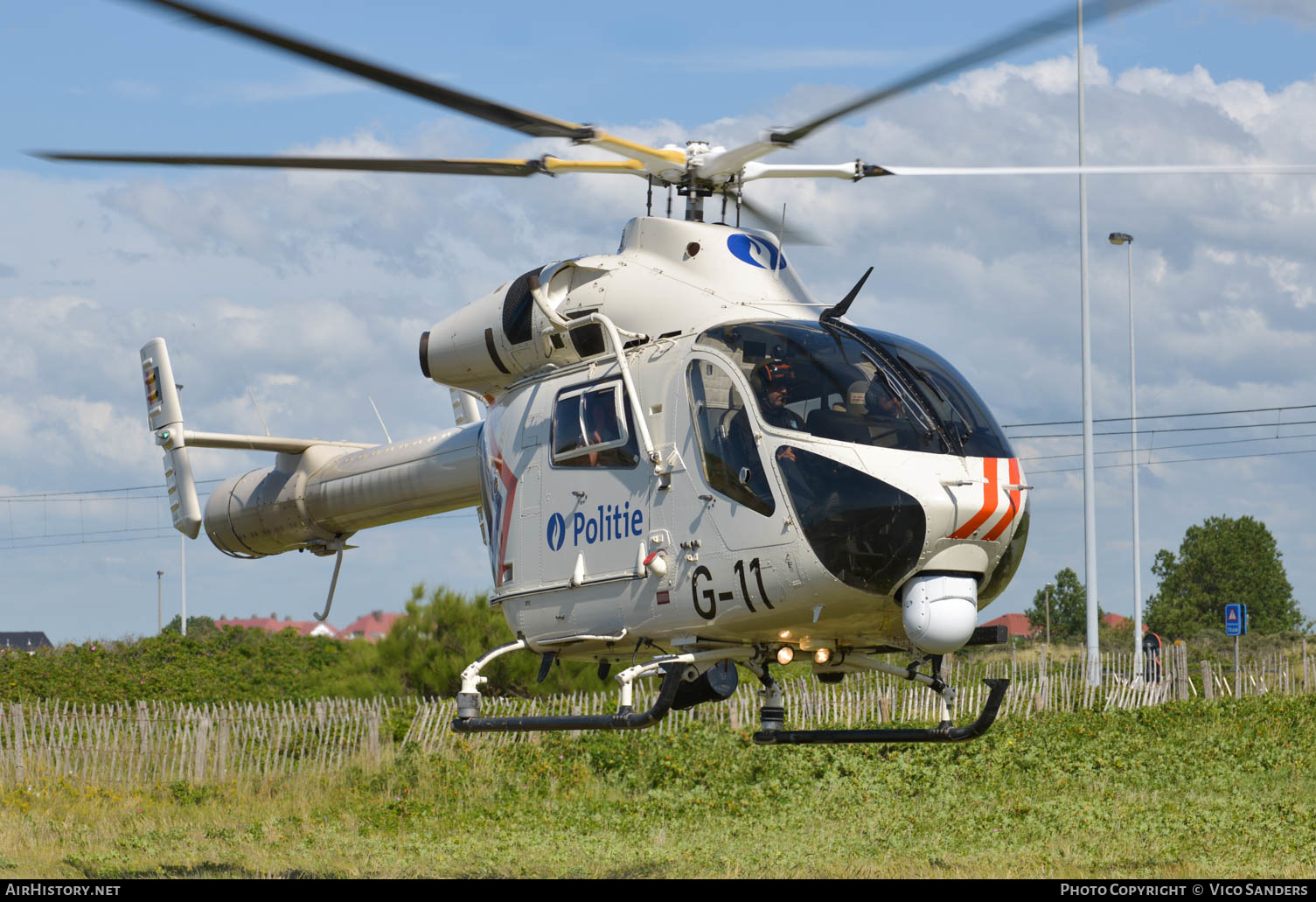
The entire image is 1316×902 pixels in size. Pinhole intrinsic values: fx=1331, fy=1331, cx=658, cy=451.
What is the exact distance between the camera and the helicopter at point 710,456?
291 inches

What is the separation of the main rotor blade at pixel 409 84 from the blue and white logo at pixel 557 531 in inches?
99.8

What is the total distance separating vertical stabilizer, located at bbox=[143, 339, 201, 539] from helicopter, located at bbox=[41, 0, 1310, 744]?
3.98 m

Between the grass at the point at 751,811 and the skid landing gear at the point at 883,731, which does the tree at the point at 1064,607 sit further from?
the skid landing gear at the point at 883,731

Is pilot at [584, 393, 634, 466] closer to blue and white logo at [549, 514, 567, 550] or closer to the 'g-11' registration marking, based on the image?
blue and white logo at [549, 514, 567, 550]

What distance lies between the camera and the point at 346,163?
27.7 feet

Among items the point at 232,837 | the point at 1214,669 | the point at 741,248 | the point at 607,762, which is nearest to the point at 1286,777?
the point at 607,762

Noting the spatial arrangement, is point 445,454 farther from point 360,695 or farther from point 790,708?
point 360,695

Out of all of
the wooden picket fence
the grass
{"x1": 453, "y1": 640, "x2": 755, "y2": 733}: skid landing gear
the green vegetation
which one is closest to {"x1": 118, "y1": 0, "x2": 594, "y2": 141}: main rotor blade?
{"x1": 453, "y1": 640, "x2": 755, "y2": 733}: skid landing gear

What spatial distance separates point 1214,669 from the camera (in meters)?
29.4

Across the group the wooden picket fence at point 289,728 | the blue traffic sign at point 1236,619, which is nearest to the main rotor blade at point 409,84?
the wooden picket fence at point 289,728

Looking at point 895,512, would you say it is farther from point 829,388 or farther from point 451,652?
point 451,652

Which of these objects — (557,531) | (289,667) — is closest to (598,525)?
(557,531)

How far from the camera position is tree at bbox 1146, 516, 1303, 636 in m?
60.3
